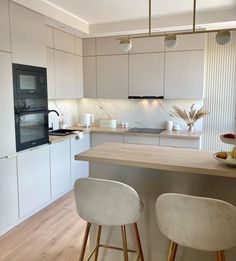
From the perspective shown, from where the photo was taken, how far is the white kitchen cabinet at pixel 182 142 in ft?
12.7

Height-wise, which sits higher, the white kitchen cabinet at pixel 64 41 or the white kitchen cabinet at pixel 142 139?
the white kitchen cabinet at pixel 64 41

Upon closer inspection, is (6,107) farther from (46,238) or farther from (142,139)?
(142,139)

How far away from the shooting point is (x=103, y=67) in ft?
15.0

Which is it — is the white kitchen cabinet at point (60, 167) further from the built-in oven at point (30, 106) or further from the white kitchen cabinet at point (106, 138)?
the white kitchen cabinet at point (106, 138)

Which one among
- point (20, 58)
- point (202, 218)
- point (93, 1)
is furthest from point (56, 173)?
point (202, 218)

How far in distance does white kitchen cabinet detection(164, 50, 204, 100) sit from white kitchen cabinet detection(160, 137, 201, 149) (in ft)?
2.24

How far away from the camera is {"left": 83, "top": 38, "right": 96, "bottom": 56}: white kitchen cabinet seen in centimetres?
459

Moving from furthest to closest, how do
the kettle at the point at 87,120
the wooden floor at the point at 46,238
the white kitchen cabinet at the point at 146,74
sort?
the kettle at the point at 87,120 → the white kitchen cabinet at the point at 146,74 → the wooden floor at the point at 46,238

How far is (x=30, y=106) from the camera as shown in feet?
10.4

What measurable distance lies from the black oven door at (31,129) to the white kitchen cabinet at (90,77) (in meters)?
1.41

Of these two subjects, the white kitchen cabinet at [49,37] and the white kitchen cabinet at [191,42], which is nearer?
the white kitchen cabinet at [49,37]

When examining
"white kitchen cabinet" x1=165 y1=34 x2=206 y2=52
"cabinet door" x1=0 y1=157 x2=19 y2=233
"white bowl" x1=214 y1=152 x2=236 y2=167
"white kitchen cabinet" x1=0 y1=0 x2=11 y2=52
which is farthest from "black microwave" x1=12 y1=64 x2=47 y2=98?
"white bowl" x1=214 y1=152 x2=236 y2=167

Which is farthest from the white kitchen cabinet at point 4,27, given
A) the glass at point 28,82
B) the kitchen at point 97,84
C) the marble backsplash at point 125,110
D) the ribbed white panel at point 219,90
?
the ribbed white panel at point 219,90

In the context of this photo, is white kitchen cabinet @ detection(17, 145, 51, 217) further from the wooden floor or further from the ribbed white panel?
the ribbed white panel
